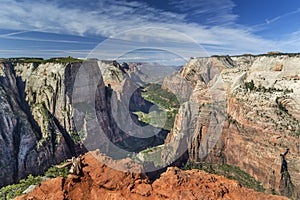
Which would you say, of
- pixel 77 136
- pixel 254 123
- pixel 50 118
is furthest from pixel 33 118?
pixel 254 123

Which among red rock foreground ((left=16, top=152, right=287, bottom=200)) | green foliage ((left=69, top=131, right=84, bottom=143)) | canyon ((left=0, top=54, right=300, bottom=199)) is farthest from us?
green foliage ((left=69, top=131, right=84, bottom=143))

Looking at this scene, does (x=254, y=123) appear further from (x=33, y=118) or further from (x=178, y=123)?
(x=33, y=118)

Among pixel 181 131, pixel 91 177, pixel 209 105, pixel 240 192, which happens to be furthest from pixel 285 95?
pixel 91 177

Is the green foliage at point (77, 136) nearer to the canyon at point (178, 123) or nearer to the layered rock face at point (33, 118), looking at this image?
the canyon at point (178, 123)

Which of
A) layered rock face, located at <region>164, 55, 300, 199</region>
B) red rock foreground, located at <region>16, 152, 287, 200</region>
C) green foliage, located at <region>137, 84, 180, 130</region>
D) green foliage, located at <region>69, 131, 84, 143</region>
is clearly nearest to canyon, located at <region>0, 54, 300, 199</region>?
green foliage, located at <region>69, 131, 84, 143</region>

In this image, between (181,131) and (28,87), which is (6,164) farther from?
(181,131)

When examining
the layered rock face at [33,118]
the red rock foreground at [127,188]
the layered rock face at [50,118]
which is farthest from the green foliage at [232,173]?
the layered rock face at [33,118]

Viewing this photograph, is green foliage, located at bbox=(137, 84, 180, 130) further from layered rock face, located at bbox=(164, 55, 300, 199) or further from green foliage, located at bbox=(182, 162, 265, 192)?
green foliage, located at bbox=(182, 162, 265, 192)
